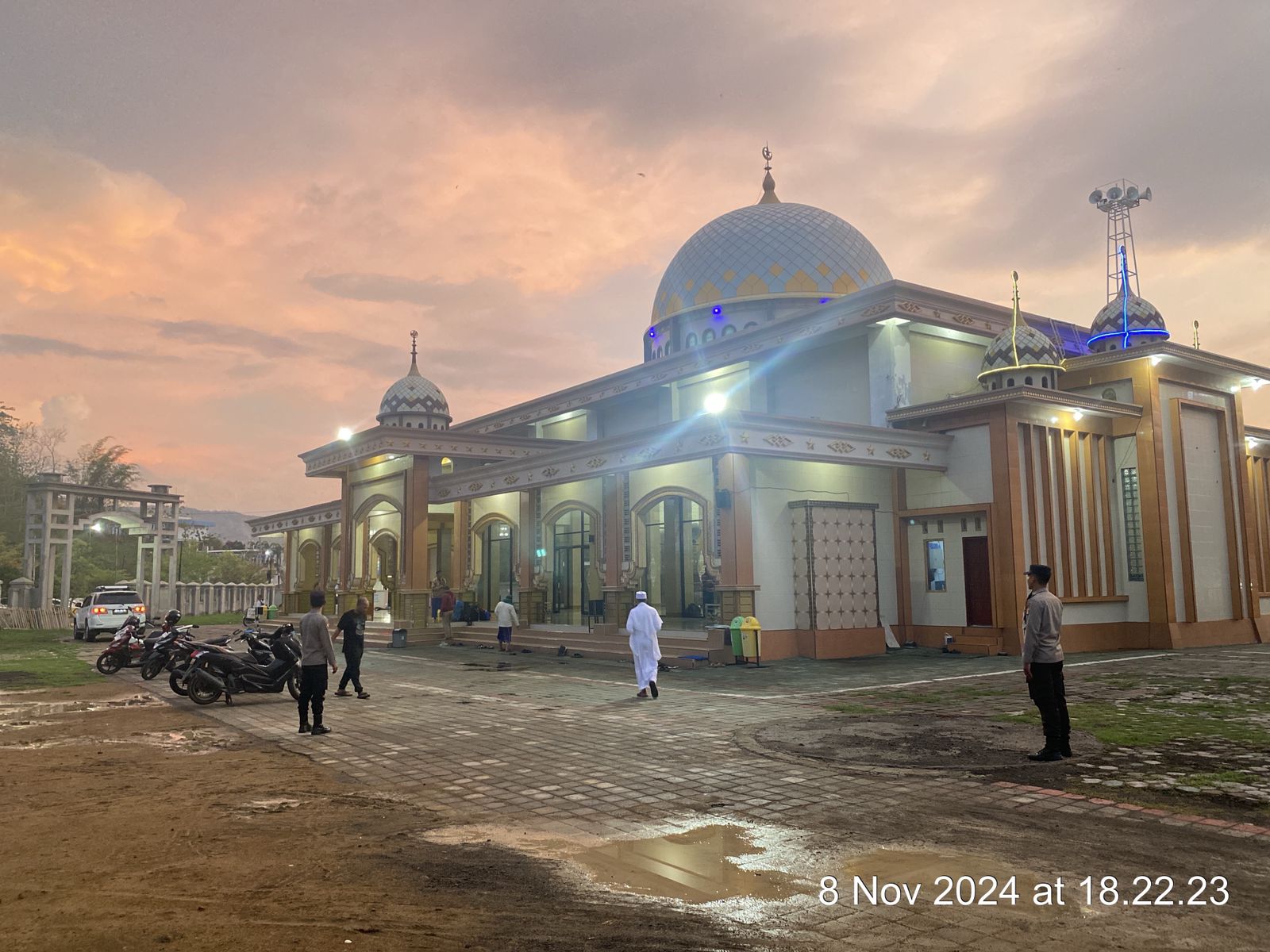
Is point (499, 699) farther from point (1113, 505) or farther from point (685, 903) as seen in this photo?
point (1113, 505)

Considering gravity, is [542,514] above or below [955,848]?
above

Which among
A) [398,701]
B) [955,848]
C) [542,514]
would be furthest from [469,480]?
[955,848]

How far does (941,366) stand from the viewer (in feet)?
70.5

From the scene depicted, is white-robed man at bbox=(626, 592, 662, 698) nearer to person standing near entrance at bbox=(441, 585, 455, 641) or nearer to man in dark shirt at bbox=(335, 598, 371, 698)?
A: man in dark shirt at bbox=(335, 598, 371, 698)

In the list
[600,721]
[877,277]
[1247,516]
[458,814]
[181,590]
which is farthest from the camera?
[181,590]

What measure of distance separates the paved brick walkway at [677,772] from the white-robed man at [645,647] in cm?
31

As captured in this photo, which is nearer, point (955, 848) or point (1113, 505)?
point (955, 848)

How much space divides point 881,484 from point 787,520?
3137 millimetres

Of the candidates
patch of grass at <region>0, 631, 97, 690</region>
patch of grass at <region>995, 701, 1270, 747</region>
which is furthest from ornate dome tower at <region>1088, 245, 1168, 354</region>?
patch of grass at <region>0, 631, 97, 690</region>

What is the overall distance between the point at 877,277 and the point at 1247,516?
1198cm

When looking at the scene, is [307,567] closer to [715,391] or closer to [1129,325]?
[715,391]

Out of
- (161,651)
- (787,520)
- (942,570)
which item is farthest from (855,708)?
(161,651)

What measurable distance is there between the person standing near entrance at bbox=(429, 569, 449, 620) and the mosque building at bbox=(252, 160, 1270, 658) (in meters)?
1.06

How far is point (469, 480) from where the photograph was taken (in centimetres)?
2519
